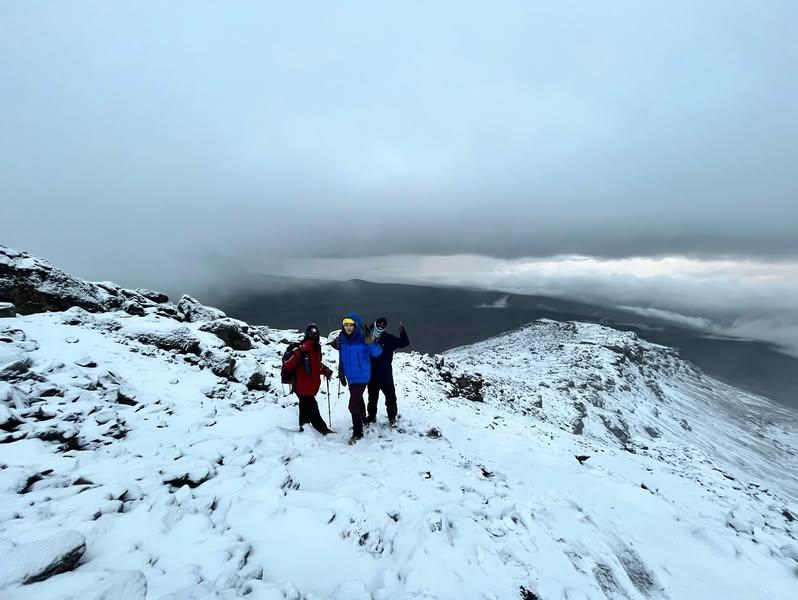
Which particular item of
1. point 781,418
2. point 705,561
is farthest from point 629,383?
point 781,418

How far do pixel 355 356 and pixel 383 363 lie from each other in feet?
A: 4.71

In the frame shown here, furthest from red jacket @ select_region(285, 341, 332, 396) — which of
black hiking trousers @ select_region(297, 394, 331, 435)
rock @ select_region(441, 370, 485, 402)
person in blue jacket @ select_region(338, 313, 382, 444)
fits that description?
rock @ select_region(441, 370, 485, 402)

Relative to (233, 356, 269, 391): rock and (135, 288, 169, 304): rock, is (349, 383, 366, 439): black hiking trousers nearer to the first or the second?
(233, 356, 269, 391): rock

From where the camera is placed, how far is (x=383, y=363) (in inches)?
384

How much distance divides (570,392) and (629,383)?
38991mm

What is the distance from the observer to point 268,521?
501cm

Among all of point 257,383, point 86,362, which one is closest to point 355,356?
point 257,383

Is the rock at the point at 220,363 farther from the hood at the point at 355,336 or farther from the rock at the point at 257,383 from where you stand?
the hood at the point at 355,336

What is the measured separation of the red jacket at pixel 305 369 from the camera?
8297 mm

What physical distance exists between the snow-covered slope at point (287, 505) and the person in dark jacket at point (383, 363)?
0.90 metres

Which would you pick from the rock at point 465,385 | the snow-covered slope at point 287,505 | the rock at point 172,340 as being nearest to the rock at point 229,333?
the rock at point 172,340

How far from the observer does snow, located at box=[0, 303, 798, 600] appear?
13.4ft

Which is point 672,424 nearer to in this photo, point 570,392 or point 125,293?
point 570,392

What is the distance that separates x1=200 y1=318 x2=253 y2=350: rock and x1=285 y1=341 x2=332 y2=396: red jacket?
10.8m
